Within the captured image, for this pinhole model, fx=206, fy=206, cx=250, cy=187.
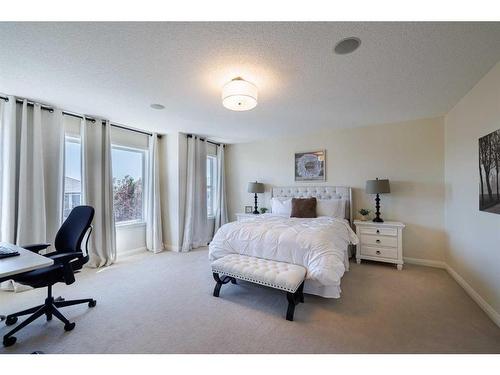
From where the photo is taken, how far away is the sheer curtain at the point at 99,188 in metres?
3.29

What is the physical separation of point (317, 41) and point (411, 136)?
293cm

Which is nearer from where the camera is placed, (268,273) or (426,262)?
(268,273)

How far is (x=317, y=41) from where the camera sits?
5.13 feet

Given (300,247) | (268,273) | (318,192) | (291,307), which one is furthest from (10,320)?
(318,192)

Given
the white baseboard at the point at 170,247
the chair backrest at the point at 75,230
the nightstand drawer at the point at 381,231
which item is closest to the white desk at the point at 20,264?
the chair backrest at the point at 75,230

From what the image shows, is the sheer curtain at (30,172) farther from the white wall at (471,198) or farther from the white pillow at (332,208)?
the white wall at (471,198)

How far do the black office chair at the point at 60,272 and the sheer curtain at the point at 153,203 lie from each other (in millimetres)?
1861

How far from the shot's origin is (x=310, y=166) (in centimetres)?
434

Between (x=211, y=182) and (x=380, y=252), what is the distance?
3.89 metres

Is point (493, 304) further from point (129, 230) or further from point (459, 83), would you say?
point (129, 230)

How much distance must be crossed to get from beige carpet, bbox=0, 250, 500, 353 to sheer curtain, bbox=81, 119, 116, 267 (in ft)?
1.78

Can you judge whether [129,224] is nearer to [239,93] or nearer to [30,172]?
[30,172]

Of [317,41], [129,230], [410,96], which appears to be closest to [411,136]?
[410,96]

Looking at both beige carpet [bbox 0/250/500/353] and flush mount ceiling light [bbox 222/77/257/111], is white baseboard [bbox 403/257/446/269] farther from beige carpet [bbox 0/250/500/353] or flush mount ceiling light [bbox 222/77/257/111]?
flush mount ceiling light [bbox 222/77/257/111]
